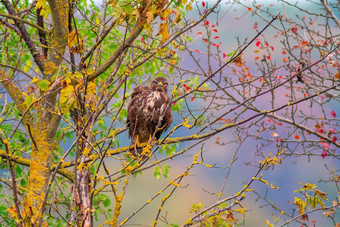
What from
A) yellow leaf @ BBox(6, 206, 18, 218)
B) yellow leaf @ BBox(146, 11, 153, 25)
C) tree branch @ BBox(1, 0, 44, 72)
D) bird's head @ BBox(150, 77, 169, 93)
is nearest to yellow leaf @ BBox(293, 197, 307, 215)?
yellow leaf @ BBox(146, 11, 153, 25)

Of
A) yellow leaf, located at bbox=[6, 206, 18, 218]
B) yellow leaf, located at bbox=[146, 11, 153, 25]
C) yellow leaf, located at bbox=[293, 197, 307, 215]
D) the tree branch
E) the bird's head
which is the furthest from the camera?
the bird's head

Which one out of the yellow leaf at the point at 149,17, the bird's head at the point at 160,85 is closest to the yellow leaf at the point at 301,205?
the yellow leaf at the point at 149,17

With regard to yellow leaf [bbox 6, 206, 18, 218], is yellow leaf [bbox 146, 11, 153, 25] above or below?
above

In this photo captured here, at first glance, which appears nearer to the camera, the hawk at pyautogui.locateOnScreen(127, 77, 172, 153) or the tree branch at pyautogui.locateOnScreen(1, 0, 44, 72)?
the tree branch at pyautogui.locateOnScreen(1, 0, 44, 72)

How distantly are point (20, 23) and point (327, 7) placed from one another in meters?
5.43

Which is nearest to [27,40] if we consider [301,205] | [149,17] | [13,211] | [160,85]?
[149,17]

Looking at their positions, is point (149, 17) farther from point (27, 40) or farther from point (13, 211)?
point (27, 40)

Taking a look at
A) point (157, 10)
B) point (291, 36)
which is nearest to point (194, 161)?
point (157, 10)

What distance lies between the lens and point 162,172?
8.93m

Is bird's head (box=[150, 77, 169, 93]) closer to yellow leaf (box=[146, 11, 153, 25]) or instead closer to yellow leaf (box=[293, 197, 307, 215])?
yellow leaf (box=[293, 197, 307, 215])

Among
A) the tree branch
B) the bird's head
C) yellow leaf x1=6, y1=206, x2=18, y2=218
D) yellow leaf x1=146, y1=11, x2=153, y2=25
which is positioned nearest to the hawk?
the bird's head

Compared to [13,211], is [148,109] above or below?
above

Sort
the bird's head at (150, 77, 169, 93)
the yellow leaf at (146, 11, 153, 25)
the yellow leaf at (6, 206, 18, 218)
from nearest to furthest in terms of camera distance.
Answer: the yellow leaf at (6, 206, 18, 218)
the yellow leaf at (146, 11, 153, 25)
the bird's head at (150, 77, 169, 93)

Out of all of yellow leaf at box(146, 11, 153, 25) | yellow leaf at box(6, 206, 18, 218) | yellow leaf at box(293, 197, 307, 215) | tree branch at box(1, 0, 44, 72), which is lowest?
yellow leaf at box(6, 206, 18, 218)
